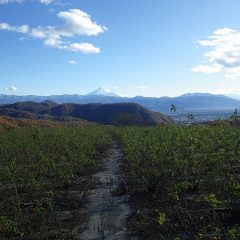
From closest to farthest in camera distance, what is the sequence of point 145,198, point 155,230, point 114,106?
point 155,230
point 145,198
point 114,106

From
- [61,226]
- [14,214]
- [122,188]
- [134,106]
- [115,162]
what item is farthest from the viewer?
[134,106]

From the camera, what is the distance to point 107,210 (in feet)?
33.1

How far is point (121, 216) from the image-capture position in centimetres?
955

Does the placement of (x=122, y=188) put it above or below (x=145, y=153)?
below

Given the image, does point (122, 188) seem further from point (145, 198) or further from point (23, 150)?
point (23, 150)

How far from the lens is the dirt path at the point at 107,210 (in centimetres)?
847

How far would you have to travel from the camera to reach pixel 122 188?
12.5 meters

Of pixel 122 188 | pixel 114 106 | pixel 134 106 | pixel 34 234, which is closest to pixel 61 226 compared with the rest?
pixel 34 234

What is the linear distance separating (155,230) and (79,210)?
2639mm

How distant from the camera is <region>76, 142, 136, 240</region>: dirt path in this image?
847 centimetres

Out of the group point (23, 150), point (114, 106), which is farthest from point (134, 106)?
point (23, 150)

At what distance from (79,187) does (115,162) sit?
6173 mm

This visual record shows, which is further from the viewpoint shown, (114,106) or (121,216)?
(114,106)

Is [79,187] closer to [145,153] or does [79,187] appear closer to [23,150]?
[145,153]
